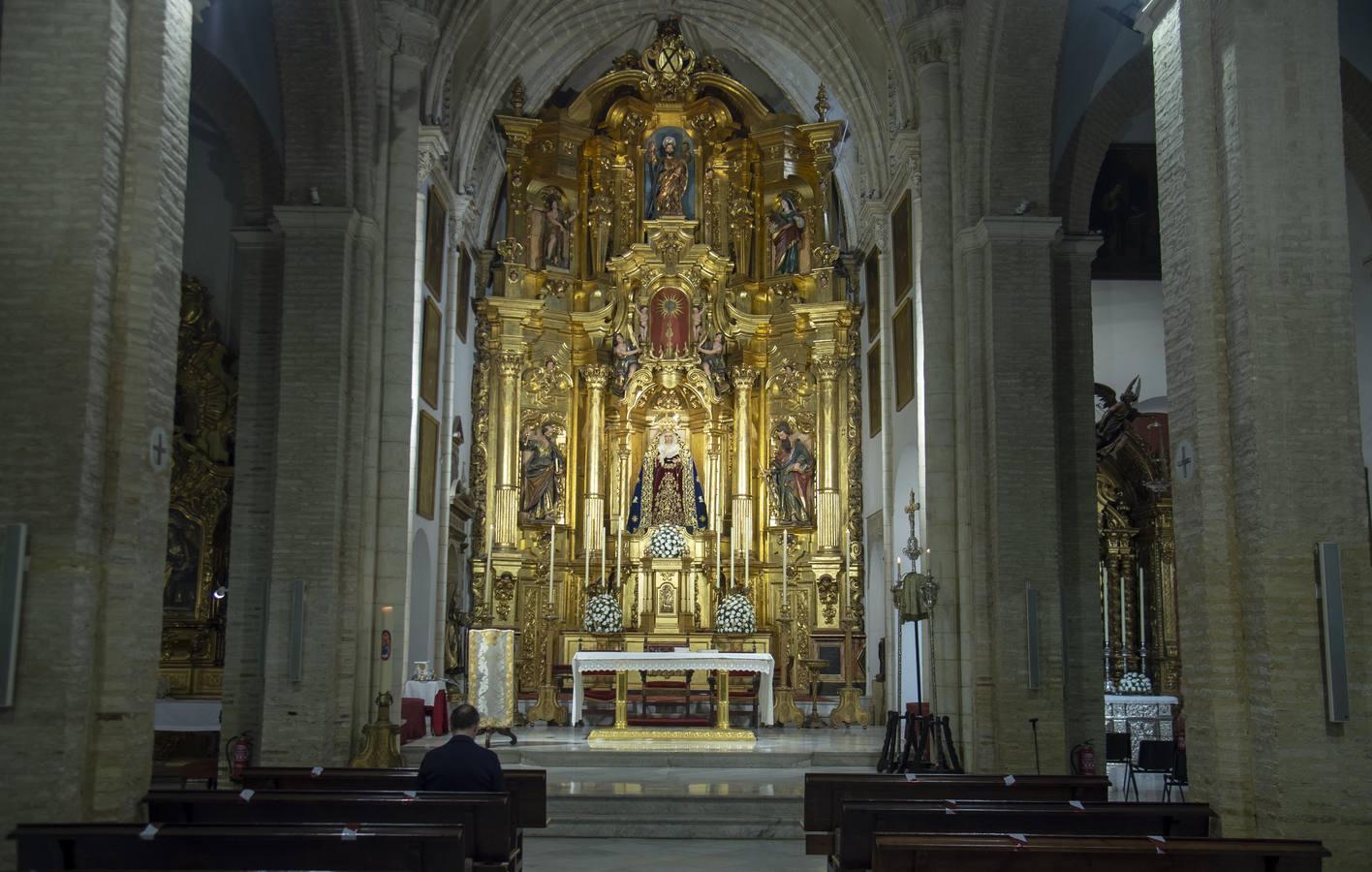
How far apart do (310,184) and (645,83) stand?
35.8 feet

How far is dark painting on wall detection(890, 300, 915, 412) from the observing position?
19.2 m

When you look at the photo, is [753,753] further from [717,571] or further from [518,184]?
[518,184]

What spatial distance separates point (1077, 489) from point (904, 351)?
14.0 feet

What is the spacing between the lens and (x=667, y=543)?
2409cm

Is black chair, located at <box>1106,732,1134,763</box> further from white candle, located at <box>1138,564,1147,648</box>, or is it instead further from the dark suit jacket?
the dark suit jacket

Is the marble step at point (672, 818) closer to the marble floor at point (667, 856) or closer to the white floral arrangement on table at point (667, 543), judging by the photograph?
the marble floor at point (667, 856)

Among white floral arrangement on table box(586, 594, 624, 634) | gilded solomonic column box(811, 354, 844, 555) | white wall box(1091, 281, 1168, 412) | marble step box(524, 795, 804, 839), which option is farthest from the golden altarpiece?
marble step box(524, 795, 804, 839)

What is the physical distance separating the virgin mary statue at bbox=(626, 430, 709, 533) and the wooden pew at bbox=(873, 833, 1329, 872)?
1808cm

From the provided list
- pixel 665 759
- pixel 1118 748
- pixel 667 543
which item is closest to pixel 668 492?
pixel 667 543

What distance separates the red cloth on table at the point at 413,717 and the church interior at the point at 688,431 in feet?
0.27

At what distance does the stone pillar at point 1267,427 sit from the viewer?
8.35 meters

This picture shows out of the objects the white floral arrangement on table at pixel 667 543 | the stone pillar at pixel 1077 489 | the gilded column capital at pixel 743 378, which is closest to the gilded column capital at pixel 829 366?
the gilded column capital at pixel 743 378

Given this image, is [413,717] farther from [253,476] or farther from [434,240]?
[434,240]

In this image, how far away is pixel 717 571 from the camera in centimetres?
2412
